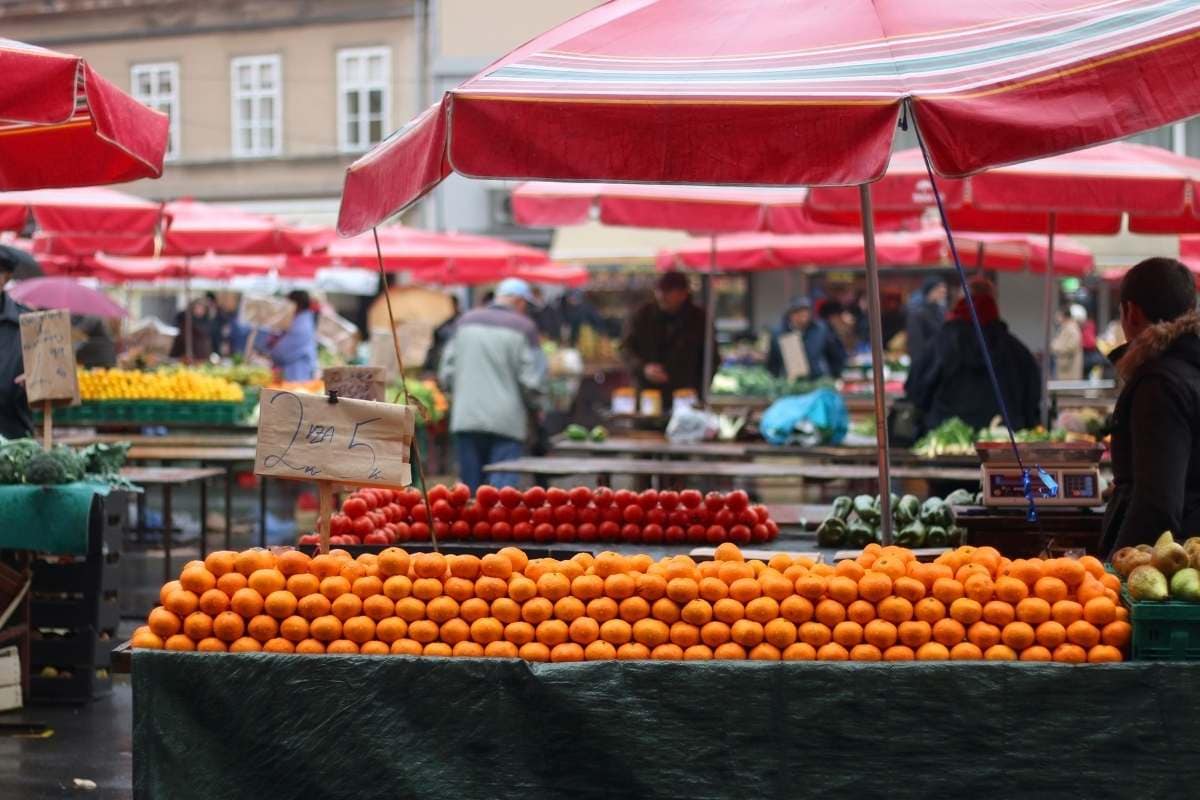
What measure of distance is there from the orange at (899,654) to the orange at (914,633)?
24 mm

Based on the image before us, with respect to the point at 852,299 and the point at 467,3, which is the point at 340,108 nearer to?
the point at 467,3

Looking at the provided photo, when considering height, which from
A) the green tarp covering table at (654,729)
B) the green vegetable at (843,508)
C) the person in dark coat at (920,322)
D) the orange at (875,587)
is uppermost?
the person in dark coat at (920,322)

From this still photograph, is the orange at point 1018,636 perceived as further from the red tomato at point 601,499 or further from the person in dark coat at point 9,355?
the person in dark coat at point 9,355

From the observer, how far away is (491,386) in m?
13.1

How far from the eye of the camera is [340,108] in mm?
36969

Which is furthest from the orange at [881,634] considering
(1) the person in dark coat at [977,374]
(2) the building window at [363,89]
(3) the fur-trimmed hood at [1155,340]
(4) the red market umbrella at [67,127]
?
(2) the building window at [363,89]

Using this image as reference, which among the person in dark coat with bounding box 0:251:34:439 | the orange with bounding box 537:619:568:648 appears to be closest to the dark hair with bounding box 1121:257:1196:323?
the orange with bounding box 537:619:568:648

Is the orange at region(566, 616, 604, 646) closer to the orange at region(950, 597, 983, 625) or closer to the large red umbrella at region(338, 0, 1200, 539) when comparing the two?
the orange at region(950, 597, 983, 625)

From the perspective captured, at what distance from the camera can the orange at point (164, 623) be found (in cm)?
525

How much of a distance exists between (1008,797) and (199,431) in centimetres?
1158

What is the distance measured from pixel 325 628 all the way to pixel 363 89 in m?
33.0

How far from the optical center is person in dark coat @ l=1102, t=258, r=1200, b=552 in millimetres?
5445

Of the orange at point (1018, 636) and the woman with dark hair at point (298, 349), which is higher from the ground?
the woman with dark hair at point (298, 349)

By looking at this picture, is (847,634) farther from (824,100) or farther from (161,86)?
(161,86)
